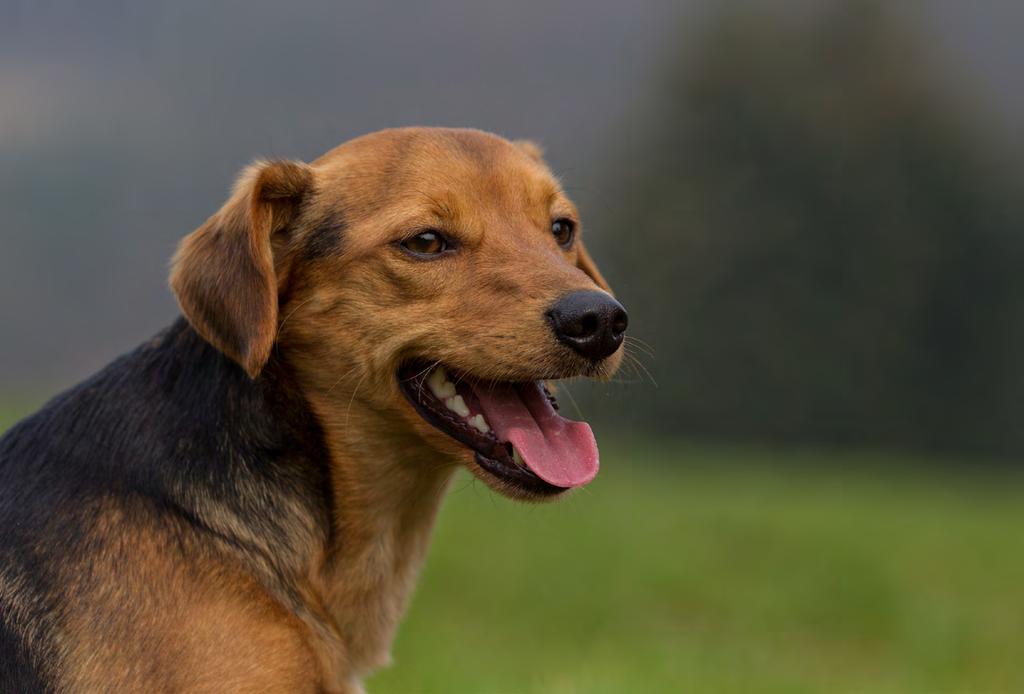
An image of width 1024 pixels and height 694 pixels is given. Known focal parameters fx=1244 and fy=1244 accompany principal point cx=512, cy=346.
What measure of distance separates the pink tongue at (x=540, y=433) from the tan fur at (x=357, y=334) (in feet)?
0.65

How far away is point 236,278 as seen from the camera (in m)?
4.99

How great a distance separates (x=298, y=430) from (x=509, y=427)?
894mm

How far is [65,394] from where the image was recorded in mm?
5324

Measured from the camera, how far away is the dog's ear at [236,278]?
4910 mm

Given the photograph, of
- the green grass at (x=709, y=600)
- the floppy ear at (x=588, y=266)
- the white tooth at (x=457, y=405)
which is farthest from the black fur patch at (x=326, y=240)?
the green grass at (x=709, y=600)

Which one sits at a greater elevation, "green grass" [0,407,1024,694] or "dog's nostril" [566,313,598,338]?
"dog's nostril" [566,313,598,338]

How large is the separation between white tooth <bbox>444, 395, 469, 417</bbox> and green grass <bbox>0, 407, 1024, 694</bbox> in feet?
4.62

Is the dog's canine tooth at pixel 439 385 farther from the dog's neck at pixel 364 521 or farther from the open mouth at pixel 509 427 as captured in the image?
the dog's neck at pixel 364 521

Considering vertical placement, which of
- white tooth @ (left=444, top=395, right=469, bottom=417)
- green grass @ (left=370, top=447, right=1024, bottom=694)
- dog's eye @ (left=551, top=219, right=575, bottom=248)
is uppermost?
dog's eye @ (left=551, top=219, right=575, bottom=248)

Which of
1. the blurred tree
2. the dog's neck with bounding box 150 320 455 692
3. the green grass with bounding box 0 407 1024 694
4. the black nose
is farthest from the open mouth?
the blurred tree

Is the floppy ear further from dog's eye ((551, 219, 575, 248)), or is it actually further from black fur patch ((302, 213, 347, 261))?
black fur patch ((302, 213, 347, 261))

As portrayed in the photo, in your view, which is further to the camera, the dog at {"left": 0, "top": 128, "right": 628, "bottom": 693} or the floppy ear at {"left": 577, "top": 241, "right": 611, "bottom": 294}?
the floppy ear at {"left": 577, "top": 241, "right": 611, "bottom": 294}

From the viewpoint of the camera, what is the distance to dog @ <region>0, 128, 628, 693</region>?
4.71 m

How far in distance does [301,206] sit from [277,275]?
0.37m
